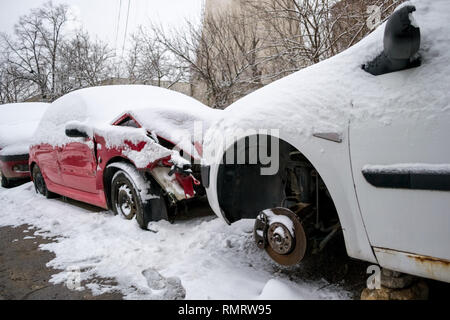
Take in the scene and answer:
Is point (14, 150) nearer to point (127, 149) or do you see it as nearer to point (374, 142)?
point (127, 149)

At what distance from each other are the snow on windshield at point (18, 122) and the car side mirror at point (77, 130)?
11.8ft

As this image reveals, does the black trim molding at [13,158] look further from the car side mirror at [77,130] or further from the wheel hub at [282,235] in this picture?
the wheel hub at [282,235]

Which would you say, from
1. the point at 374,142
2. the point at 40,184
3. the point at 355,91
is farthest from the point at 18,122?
the point at 374,142

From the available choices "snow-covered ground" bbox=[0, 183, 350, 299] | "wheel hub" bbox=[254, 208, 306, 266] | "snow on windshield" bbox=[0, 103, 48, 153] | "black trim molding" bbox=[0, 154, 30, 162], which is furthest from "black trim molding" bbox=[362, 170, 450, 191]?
"snow on windshield" bbox=[0, 103, 48, 153]

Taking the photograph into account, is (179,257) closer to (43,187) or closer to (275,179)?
(275,179)

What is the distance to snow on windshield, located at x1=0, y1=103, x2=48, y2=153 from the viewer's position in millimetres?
6207

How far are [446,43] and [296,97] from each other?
2.46 ft

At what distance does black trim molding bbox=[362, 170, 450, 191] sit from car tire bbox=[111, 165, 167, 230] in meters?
2.03

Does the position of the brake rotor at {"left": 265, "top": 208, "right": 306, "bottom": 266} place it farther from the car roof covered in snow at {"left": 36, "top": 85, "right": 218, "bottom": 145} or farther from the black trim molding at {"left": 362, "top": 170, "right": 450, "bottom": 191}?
the car roof covered in snow at {"left": 36, "top": 85, "right": 218, "bottom": 145}

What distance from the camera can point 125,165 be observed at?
122 inches

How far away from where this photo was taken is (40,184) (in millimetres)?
5098

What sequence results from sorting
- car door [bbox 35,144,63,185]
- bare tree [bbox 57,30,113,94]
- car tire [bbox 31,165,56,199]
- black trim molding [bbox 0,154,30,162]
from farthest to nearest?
bare tree [bbox 57,30,113,94]
black trim molding [bbox 0,154,30,162]
car tire [bbox 31,165,56,199]
car door [bbox 35,144,63,185]

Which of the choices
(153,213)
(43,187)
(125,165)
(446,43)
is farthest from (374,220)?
(43,187)

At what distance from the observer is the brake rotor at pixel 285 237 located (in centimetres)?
192
